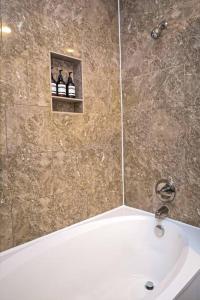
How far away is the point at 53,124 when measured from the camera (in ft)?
4.83

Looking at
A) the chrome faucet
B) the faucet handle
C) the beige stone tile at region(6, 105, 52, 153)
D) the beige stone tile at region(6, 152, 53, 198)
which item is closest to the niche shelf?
the beige stone tile at region(6, 105, 52, 153)

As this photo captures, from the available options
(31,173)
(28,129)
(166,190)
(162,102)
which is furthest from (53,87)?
(166,190)

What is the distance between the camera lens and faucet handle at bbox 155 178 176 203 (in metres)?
1.65

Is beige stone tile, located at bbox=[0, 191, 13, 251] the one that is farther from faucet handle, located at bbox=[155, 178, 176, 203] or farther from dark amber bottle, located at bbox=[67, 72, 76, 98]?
faucet handle, located at bbox=[155, 178, 176, 203]

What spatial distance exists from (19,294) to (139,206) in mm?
1158

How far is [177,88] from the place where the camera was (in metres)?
1.57

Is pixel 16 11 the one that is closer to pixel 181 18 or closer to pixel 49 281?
pixel 181 18

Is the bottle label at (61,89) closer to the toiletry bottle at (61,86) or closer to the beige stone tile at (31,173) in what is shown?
the toiletry bottle at (61,86)

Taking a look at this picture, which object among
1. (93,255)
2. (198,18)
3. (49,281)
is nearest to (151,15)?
(198,18)

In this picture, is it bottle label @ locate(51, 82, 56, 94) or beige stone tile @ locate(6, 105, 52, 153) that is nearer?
beige stone tile @ locate(6, 105, 52, 153)

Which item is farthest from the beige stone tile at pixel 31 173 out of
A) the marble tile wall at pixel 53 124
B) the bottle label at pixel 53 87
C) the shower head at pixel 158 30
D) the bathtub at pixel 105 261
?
the shower head at pixel 158 30

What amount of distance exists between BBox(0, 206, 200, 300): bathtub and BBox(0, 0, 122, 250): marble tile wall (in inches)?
5.6

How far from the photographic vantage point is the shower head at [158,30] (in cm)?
159

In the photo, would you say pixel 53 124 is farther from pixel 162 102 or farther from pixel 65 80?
pixel 162 102
